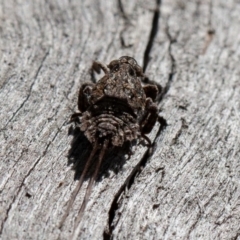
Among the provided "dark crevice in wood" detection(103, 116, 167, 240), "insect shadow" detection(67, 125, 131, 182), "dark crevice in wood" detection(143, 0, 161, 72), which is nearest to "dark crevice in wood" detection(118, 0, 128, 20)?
"dark crevice in wood" detection(143, 0, 161, 72)

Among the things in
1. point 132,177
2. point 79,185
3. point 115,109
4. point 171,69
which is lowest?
point 79,185

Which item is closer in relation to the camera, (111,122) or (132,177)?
(132,177)

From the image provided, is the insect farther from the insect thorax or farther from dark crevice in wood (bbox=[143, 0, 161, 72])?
dark crevice in wood (bbox=[143, 0, 161, 72])

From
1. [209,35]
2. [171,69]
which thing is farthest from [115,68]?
[209,35]

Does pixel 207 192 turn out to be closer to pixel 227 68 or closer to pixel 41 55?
pixel 227 68

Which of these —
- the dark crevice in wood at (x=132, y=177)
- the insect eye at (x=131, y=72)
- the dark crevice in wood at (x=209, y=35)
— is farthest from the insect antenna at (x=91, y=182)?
the dark crevice in wood at (x=209, y=35)

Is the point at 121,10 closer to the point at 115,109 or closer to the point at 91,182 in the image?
the point at 115,109

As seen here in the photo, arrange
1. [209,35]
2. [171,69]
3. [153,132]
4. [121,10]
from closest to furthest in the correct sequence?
[153,132]
[171,69]
[209,35]
[121,10]
